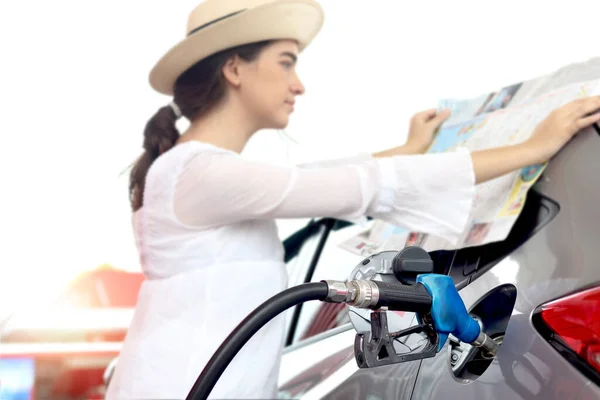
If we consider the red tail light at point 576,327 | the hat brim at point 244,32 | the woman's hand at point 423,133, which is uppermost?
the hat brim at point 244,32

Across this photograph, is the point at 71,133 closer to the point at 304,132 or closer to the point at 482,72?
the point at 304,132

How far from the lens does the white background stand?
246cm

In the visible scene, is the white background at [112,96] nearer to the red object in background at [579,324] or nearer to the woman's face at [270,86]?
the woman's face at [270,86]

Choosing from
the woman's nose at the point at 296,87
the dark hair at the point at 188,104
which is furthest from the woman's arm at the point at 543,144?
the dark hair at the point at 188,104

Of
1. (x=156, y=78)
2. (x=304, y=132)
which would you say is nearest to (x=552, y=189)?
(x=156, y=78)

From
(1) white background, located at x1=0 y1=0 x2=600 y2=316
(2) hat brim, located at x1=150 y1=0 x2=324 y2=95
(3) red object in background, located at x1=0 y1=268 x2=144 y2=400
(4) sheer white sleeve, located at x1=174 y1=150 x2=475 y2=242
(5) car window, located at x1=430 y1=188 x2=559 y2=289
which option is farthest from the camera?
(3) red object in background, located at x1=0 y1=268 x2=144 y2=400

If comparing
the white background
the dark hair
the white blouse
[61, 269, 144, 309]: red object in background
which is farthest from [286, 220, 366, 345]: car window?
[61, 269, 144, 309]: red object in background

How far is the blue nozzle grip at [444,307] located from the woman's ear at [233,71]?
82cm

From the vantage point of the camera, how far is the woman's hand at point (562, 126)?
2.78 ft

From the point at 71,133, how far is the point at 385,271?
2342mm

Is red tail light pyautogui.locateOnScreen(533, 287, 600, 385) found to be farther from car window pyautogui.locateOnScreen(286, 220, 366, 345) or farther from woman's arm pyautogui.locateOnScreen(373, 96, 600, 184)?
car window pyautogui.locateOnScreen(286, 220, 366, 345)

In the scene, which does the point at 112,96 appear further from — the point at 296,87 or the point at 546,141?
the point at 546,141

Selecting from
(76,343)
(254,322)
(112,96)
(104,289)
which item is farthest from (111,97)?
(254,322)

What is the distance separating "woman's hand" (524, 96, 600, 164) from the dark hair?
594 mm
